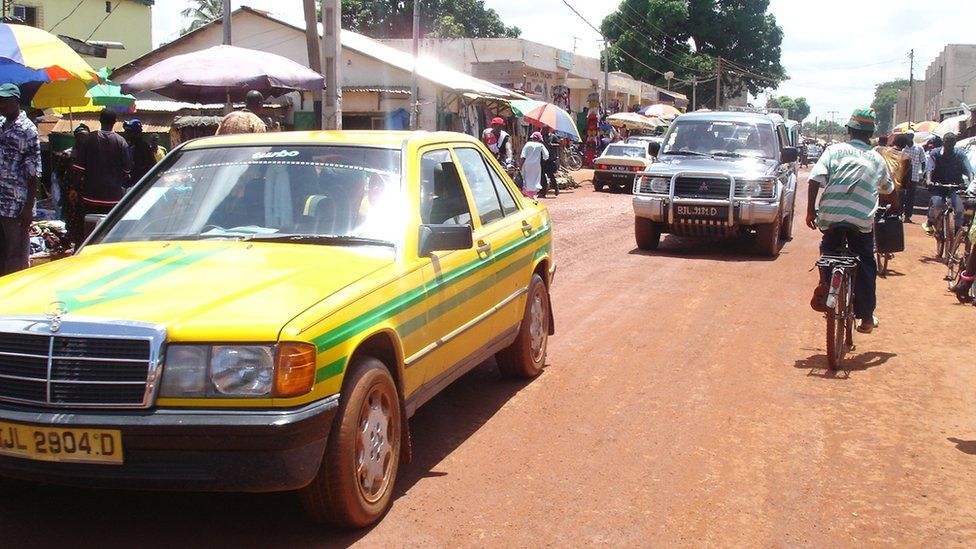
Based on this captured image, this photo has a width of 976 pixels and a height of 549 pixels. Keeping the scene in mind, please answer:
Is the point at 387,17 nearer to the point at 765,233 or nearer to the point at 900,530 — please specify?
the point at 765,233

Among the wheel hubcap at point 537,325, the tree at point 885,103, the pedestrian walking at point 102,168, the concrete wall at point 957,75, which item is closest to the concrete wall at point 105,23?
the pedestrian walking at point 102,168

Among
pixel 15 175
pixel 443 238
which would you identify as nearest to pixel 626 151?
pixel 15 175

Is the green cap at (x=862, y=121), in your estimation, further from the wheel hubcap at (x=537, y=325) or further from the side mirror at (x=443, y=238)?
the side mirror at (x=443, y=238)

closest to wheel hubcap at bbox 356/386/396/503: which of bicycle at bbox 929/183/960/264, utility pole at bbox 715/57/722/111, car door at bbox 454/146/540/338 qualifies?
car door at bbox 454/146/540/338

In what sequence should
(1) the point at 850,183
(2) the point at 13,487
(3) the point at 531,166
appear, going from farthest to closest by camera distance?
(3) the point at 531,166 < (1) the point at 850,183 < (2) the point at 13,487

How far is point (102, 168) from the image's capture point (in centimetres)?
989

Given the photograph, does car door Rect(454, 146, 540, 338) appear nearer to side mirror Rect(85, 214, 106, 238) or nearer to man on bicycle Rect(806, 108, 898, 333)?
side mirror Rect(85, 214, 106, 238)

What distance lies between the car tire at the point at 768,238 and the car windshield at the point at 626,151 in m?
15.3

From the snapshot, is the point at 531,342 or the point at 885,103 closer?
the point at 531,342

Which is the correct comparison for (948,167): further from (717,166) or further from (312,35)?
(312,35)

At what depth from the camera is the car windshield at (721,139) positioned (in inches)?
563

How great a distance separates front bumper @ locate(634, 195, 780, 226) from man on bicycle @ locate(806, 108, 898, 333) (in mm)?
5228

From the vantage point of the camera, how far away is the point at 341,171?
5191 millimetres

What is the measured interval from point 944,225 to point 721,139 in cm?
323
